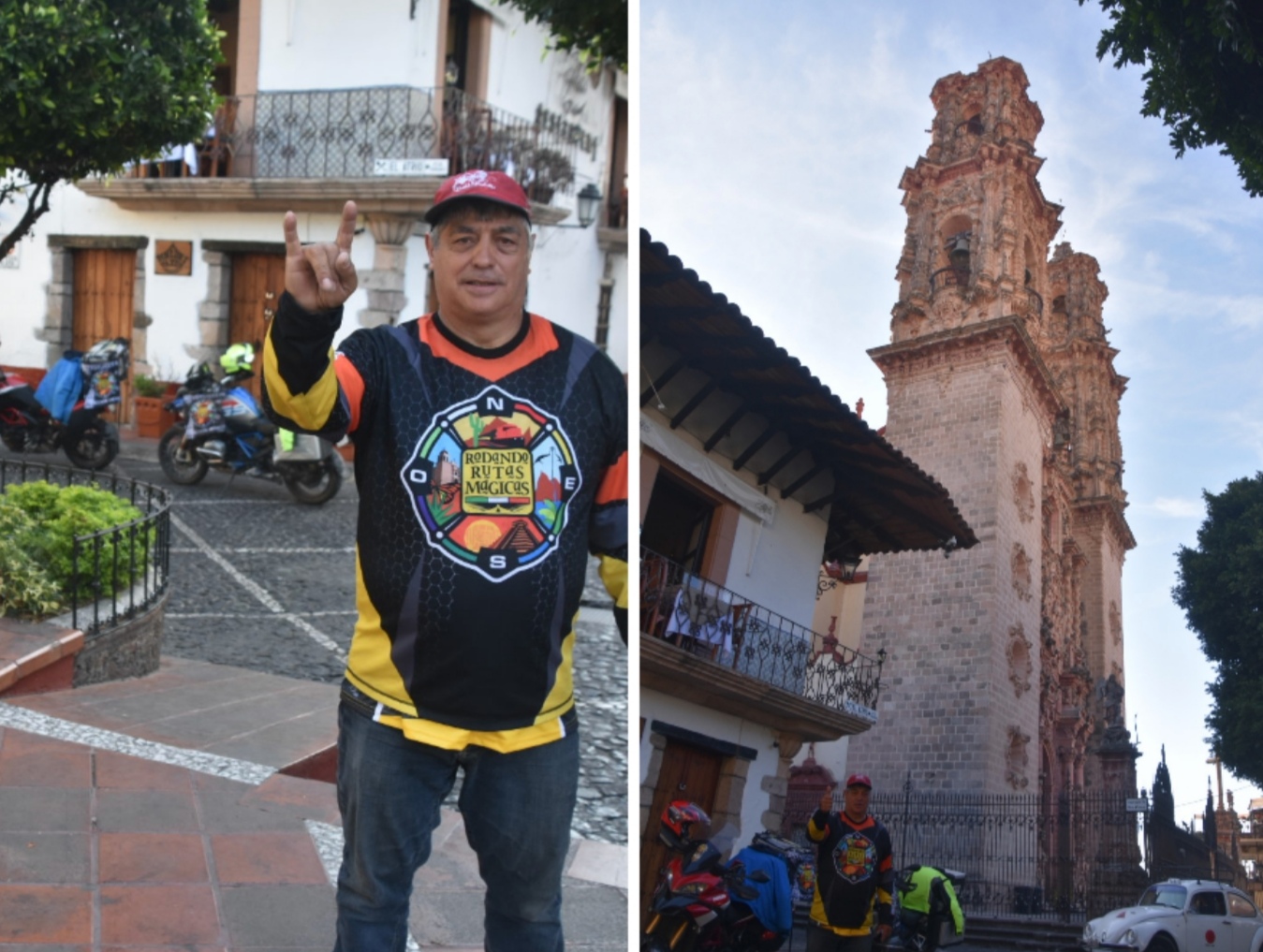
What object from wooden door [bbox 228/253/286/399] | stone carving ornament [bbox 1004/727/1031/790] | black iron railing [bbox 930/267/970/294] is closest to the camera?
black iron railing [bbox 930/267/970/294]

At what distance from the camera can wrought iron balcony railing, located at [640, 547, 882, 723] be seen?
7.27ft

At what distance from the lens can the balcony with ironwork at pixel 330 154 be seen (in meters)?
17.2

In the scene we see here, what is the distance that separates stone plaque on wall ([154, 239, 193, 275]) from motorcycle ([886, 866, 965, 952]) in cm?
1635

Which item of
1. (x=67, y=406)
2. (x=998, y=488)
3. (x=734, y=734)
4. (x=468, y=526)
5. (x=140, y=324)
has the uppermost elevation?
(x=140, y=324)

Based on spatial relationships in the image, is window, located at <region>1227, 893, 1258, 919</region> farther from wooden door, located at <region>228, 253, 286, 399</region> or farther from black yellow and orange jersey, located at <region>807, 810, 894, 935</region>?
wooden door, located at <region>228, 253, 286, 399</region>

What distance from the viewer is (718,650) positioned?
2.19 m

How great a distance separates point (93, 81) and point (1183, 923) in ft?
33.9

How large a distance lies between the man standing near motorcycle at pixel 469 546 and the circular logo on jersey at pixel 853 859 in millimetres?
557

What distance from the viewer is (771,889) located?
2.27m

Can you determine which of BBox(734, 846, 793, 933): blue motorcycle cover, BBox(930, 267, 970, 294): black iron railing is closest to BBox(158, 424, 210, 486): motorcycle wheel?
BBox(930, 267, 970, 294): black iron railing

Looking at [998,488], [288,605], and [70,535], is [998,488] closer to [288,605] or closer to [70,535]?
[70,535]

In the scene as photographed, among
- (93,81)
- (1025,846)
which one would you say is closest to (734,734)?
(1025,846)

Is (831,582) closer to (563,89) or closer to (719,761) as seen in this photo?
(719,761)

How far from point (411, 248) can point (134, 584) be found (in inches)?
429
